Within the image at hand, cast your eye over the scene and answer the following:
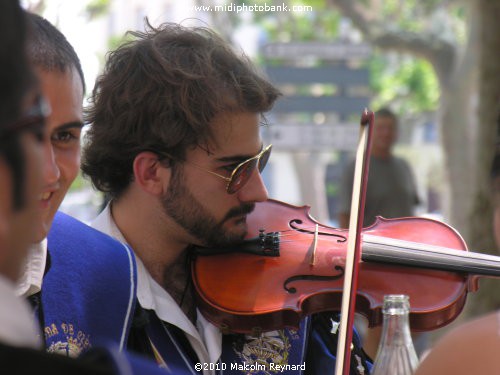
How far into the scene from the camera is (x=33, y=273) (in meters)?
1.69

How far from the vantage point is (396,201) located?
17.4 ft

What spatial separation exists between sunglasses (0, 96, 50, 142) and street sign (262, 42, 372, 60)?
5.76m

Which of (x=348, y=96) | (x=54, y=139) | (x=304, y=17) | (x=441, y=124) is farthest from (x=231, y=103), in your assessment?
(x=304, y=17)

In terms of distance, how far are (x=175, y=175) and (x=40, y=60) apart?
0.60 meters

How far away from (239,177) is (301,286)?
303mm

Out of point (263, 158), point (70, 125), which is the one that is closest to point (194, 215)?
point (263, 158)

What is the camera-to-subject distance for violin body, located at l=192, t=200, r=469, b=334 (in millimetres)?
2043

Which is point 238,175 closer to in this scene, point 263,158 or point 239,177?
point 239,177

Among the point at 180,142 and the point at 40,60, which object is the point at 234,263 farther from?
the point at 40,60

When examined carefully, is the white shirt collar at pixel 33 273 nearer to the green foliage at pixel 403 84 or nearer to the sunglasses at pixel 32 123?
the sunglasses at pixel 32 123

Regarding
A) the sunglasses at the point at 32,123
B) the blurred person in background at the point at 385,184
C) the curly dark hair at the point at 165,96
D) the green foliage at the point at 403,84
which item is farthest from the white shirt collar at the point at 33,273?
the green foliage at the point at 403,84

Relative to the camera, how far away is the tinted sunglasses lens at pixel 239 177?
216 centimetres

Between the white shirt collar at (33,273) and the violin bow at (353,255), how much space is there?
1.89 feet

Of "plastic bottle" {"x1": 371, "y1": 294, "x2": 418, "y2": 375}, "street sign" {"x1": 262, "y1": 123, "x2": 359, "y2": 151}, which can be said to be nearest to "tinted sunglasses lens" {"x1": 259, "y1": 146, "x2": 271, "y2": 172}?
"plastic bottle" {"x1": 371, "y1": 294, "x2": 418, "y2": 375}
